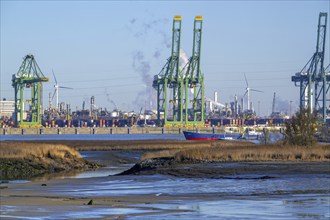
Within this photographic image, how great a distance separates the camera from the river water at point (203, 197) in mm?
24375

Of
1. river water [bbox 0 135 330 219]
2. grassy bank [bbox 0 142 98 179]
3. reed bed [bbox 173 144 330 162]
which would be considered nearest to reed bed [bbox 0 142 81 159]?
grassy bank [bbox 0 142 98 179]

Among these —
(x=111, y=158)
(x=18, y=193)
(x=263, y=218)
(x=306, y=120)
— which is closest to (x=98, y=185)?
(x=18, y=193)

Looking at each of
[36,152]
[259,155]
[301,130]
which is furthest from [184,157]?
[301,130]

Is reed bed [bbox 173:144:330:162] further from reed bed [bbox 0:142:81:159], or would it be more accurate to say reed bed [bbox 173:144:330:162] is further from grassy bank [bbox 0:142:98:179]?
reed bed [bbox 0:142:81:159]

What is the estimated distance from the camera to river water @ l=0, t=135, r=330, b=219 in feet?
80.0

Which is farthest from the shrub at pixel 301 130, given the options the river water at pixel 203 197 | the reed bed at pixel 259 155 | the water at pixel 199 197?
the water at pixel 199 197

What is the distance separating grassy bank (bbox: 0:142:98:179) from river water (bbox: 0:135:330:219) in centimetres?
1115

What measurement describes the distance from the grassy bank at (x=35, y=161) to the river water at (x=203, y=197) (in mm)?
11149

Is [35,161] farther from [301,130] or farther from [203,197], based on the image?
[203,197]

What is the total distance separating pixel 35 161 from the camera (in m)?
55.2

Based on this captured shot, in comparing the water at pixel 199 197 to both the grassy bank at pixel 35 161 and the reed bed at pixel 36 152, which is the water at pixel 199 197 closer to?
the grassy bank at pixel 35 161

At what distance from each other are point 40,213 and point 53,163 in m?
31.6

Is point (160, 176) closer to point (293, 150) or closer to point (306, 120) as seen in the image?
point (293, 150)

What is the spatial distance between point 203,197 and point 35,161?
26.7m
